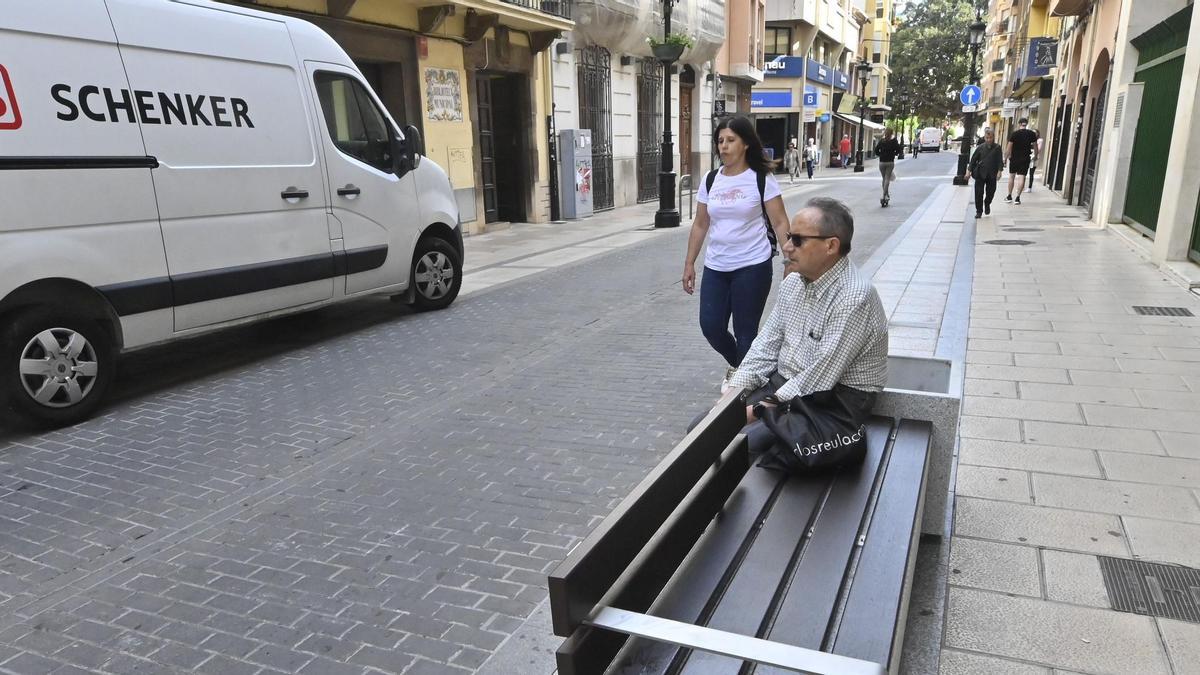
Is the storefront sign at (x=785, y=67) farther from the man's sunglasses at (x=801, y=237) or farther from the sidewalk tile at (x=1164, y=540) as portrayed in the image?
the man's sunglasses at (x=801, y=237)

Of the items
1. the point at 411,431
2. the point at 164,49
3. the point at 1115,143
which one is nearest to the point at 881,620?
the point at 411,431

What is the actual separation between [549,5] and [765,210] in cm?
1371

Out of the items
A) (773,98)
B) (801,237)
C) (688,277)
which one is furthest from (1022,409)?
(773,98)

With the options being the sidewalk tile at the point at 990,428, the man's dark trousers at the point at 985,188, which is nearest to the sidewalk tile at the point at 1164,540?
the sidewalk tile at the point at 990,428

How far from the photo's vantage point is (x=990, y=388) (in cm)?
529

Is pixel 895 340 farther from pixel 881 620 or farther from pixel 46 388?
pixel 46 388

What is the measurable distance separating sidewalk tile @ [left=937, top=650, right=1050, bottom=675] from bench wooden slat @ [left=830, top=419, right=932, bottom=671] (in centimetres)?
47

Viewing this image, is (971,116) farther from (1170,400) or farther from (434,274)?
(1170,400)

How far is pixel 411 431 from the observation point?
494cm

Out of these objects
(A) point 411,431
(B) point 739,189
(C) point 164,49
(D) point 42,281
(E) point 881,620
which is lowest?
(A) point 411,431

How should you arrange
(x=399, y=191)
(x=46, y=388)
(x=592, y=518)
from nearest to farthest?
(x=592, y=518) < (x=46, y=388) < (x=399, y=191)

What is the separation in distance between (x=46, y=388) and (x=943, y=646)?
17.3 feet

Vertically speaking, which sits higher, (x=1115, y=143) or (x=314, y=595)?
(x=1115, y=143)

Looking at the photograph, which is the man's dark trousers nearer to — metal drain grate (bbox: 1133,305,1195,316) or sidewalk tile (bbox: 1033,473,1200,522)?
metal drain grate (bbox: 1133,305,1195,316)
